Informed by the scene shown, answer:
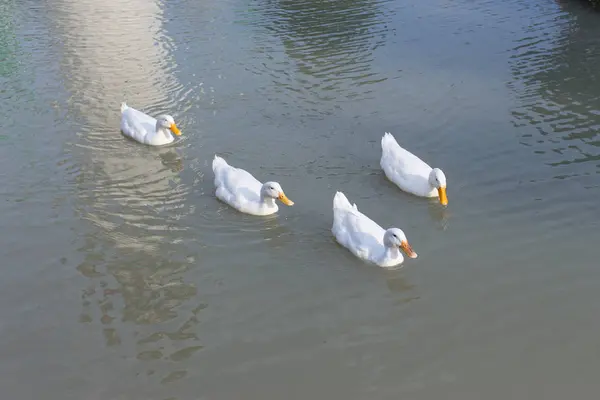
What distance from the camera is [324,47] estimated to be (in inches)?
634

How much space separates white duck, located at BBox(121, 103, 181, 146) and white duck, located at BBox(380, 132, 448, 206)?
3.64 m

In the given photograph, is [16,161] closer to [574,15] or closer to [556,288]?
[556,288]

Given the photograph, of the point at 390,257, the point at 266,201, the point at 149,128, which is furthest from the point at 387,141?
the point at 149,128

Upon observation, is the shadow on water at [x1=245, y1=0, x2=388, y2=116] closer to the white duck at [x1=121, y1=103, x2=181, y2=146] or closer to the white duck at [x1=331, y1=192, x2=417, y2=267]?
the white duck at [x1=121, y1=103, x2=181, y2=146]

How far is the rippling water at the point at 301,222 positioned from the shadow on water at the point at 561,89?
0.06m

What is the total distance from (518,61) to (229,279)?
31.2 ft

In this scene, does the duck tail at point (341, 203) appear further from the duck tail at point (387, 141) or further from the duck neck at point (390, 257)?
the duck tail at point (387, 141)

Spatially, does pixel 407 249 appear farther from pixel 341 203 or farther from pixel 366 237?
pixel 341 203

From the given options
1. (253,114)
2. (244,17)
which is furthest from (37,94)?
(244,17)

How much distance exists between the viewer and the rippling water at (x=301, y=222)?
21.3 ft

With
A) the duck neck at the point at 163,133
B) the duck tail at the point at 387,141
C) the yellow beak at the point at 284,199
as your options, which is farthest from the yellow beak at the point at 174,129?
the duck tail at the point at 387,141

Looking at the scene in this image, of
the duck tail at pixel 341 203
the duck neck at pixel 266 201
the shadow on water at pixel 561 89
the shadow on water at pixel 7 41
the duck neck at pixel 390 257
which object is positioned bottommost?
the shadow on water at pixel 561 89

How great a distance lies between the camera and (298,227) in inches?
353

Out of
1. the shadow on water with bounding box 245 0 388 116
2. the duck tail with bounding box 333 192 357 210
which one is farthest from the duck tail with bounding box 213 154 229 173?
the shadow on water with bounding box 245 0 388 116
